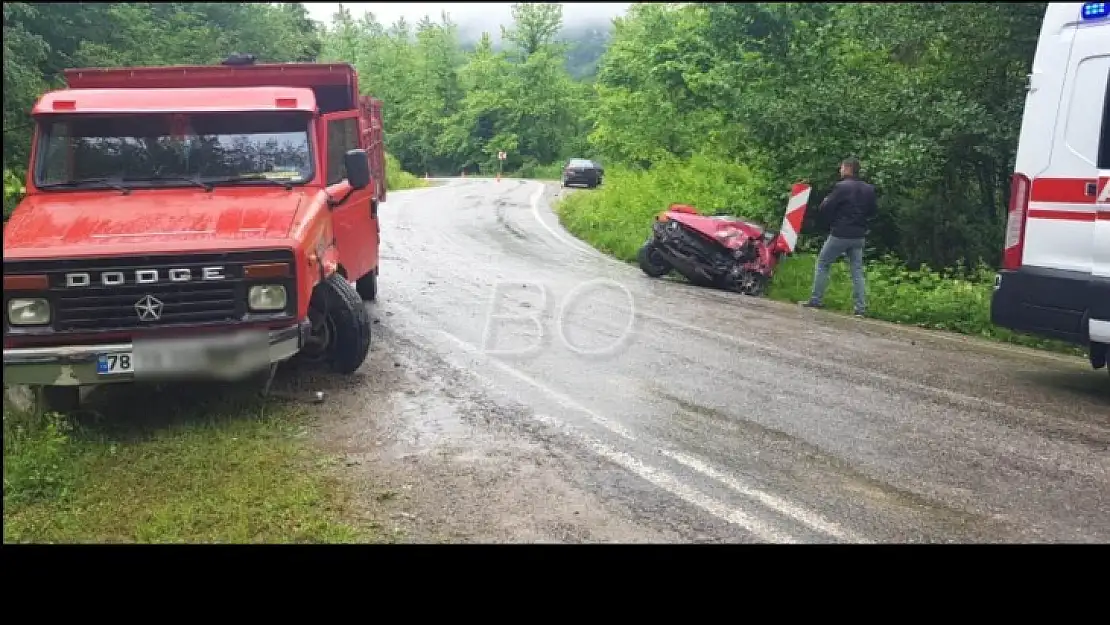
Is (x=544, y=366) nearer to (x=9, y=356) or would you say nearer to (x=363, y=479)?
(x=363, y=479)

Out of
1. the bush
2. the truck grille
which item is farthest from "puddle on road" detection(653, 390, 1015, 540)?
the bush

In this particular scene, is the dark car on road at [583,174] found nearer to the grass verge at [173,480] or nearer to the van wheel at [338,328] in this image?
the van wheel at [338,328]

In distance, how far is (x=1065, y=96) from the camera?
256 inches

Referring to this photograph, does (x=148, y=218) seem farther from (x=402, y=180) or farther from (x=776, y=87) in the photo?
(x=402, y=180)

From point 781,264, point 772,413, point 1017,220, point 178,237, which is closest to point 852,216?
point 781,264

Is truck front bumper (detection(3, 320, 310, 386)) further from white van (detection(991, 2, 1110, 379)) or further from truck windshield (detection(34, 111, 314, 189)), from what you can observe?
white van (detection(991, 2, 1110, 379))

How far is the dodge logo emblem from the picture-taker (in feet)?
17.9

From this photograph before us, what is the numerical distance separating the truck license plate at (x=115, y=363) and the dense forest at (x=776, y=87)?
5513 mm

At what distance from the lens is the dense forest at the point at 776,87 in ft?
39.2

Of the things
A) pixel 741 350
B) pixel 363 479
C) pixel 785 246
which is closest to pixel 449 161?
pixel 785 246

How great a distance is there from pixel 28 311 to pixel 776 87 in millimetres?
12522

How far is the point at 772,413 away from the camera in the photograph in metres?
6.12

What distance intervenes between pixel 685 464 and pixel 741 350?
10.8ft
